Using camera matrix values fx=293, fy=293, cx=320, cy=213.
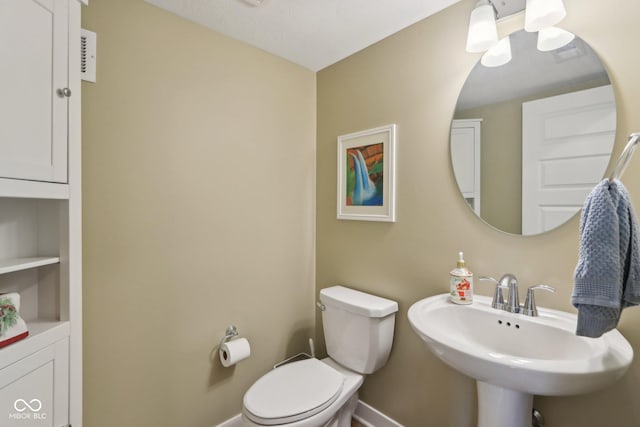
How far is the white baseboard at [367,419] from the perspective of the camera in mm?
1612

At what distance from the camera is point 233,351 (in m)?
1.53

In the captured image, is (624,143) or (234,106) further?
(234,106)

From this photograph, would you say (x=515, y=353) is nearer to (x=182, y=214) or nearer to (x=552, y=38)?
(x=552, y=38)

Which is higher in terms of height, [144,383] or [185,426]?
[144,383]

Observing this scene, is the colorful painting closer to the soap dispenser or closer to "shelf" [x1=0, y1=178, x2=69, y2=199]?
the soap dispenser

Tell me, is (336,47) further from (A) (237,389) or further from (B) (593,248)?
(A) (237,389)

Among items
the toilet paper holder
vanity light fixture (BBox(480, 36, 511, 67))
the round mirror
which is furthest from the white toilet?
vanity light fixture (BBox(480, 36, 511, 67))

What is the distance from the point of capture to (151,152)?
1371 millimetres

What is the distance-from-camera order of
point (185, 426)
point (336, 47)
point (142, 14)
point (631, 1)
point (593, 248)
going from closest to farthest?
point (593, 248) < point (631, 1) < point (142, 14) < point (185, 426) < point (336, 47)

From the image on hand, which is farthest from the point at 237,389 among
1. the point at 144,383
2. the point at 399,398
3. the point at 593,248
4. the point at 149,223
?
the point at 593,248

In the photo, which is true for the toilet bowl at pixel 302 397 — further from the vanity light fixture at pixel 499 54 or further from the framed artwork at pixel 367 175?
the vanity light fixture at pixel 499 54

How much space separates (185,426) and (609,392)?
178cm

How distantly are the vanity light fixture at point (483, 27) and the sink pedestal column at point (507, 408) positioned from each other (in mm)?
1292


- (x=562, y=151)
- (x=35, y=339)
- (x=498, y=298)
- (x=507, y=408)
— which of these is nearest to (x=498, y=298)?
(x=498, y=298)
